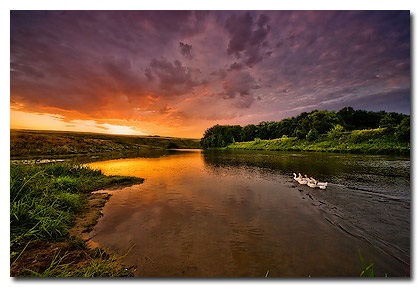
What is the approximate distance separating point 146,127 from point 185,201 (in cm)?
482

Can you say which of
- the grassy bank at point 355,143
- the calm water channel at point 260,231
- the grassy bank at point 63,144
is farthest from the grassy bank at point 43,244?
the grassy bank at point 355,143

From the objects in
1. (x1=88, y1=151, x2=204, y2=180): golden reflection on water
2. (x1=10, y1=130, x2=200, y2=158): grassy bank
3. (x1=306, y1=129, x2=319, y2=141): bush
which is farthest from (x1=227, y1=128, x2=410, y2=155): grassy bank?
(x1=10, y1=130, x2=200, y2=158): grassy bank

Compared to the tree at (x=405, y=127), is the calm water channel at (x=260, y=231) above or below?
below

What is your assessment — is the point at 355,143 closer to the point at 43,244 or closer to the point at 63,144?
the point at 43,244

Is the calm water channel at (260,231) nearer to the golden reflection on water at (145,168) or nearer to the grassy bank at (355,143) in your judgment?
the golden reflection on water at (145,168)

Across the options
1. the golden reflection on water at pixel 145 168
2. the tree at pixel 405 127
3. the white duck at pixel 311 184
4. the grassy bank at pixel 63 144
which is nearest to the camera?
the tree at pixel 405 127

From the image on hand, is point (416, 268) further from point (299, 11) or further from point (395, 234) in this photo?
point (299, 11)

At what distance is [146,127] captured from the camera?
1066 cm

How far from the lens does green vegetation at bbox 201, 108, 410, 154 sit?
20.9m

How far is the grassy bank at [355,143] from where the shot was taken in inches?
880

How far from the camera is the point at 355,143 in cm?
2900

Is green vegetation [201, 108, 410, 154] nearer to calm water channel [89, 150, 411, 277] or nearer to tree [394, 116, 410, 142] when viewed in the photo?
tree [394, 116, 410, 142]

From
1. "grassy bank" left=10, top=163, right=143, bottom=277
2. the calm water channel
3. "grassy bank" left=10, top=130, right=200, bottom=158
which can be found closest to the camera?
"grassy bank" left=10, top=163, right=143, bottom=277
